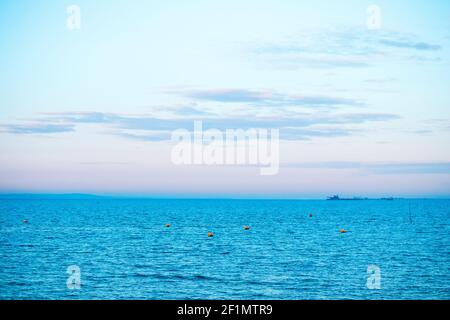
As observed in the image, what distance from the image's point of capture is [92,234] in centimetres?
9906

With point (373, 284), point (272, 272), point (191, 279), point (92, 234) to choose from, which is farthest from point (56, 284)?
point (92, 234)

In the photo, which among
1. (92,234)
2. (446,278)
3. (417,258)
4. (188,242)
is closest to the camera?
(446,278)

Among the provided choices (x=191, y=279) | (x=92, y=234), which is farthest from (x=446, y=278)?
(x=92, y=234)

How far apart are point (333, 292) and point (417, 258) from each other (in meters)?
26.5

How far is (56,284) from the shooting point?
4575cm

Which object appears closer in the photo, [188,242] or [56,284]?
[56,284]

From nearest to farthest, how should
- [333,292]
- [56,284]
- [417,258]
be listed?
1. [333,292]
2. [56,284]
3. [417,258]
